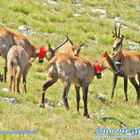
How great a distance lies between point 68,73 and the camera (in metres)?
14.7

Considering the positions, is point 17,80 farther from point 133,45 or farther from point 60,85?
point 133,45

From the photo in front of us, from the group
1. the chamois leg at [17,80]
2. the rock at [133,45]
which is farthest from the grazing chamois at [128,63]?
the rock at [133,45]

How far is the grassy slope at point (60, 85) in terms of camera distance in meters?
11.8

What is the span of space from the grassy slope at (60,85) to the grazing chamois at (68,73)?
57 cm

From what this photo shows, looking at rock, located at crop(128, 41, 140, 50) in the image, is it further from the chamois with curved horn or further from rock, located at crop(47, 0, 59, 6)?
rock, located at crop(47, 0, 59, 6)

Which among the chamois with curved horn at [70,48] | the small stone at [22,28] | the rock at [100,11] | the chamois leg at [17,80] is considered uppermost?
the chamois leg at [17,80]

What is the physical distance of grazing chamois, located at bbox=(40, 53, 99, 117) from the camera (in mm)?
14594

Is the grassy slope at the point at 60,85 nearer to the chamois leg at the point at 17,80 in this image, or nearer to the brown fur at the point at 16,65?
the chamois leg at the point at 17,80

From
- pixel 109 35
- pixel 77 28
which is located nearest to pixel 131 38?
pixel 109 35

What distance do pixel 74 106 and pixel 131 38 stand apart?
38.6 ft

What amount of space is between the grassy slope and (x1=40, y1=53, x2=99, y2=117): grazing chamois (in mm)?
569

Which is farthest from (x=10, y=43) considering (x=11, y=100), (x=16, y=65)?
(x=11, y=100)

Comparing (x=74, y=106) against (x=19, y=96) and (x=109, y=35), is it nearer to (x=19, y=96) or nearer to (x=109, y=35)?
(x=19, y=96)

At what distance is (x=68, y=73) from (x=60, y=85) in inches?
149
